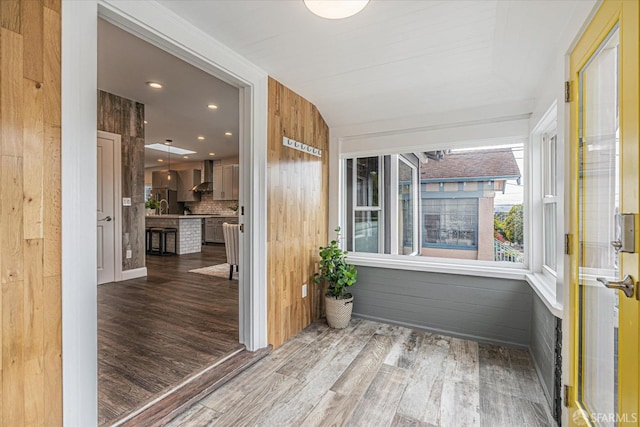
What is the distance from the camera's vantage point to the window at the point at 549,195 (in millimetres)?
2354

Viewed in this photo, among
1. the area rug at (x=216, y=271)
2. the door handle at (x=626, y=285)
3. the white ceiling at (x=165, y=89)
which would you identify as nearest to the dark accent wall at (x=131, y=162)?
the white ceiling at (x=165, y=89)

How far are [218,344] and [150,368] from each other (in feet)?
1.67

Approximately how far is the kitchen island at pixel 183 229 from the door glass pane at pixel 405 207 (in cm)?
514

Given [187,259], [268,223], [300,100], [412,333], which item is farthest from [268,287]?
[187,259]

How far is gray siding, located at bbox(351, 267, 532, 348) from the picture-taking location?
2.61 m

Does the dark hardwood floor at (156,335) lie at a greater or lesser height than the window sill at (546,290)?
lesser

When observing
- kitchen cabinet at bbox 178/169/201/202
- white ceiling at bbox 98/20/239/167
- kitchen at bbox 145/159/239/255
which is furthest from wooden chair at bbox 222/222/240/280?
kitchen cabinet at bbox 178/169/201/202

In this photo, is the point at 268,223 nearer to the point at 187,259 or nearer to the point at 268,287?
the point at 268,287

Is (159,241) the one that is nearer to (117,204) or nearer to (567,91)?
(117,204)

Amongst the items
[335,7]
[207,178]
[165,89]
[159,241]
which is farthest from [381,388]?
[207,178]

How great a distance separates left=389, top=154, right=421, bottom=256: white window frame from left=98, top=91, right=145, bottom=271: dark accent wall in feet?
12.3

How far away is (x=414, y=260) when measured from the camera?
10.3 ft

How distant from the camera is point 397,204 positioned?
3.44 meters

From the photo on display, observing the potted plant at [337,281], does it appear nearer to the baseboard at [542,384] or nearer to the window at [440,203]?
the window at [440,203]
